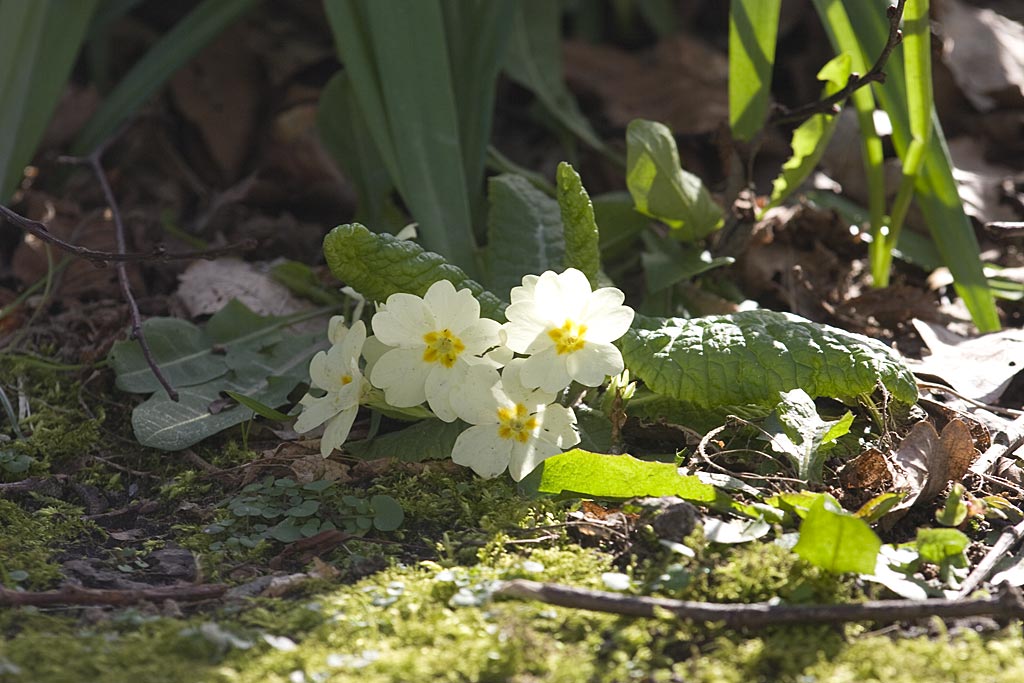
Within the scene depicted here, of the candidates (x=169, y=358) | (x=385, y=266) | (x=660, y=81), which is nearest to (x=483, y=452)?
(x=385, y=266)

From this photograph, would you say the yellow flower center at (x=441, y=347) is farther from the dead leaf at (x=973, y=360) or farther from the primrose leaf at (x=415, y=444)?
the dead leaf at (x=973, y=360)

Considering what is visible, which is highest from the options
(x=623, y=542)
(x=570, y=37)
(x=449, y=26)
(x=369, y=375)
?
(x=570, y=37)

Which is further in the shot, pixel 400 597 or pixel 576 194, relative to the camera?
pixel 576 194

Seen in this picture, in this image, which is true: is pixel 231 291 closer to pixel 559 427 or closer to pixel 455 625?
pixel 559 427

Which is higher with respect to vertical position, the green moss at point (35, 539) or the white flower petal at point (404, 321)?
the white flower petal at point (404, 321)

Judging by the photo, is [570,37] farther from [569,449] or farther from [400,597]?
[400,597]

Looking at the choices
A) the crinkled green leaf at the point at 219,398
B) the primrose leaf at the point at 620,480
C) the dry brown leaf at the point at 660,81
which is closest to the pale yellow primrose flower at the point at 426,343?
the primrose leaf at the point at 620,480

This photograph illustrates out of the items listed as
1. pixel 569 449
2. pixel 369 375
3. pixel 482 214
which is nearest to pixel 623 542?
pixel 569 449
